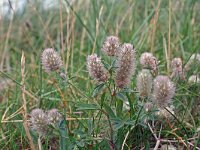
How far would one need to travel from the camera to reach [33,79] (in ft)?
7.39

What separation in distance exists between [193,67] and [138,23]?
4.39 feet

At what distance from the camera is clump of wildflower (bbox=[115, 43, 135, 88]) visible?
126 cm

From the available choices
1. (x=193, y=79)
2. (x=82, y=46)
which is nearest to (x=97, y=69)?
(x=193, y=79)

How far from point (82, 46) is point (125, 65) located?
1658mm

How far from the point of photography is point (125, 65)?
4.16ft

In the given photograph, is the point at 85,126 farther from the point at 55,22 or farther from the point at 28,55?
the point at 55,22

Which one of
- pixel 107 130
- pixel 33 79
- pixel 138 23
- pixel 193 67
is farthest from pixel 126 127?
pixel 138 23

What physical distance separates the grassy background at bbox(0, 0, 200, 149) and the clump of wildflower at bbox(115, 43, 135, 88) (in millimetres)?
134

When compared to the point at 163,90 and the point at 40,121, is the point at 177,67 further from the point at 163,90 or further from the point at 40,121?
the point at 40,121

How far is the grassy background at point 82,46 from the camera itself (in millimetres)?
1701

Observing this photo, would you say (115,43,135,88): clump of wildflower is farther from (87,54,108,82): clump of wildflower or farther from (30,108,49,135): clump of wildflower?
(30,108,49,135): clump of wildflower

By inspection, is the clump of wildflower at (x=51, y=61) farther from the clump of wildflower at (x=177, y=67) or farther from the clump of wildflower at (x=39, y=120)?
the clump of wildflower at (x=177, y=67)

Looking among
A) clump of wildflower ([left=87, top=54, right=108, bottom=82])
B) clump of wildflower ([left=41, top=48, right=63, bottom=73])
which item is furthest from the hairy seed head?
clump of wildflower ([left=41, top=48, right=63, bottom=73])

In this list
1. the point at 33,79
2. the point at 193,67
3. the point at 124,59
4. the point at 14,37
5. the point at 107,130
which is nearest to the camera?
the point at 124,59
